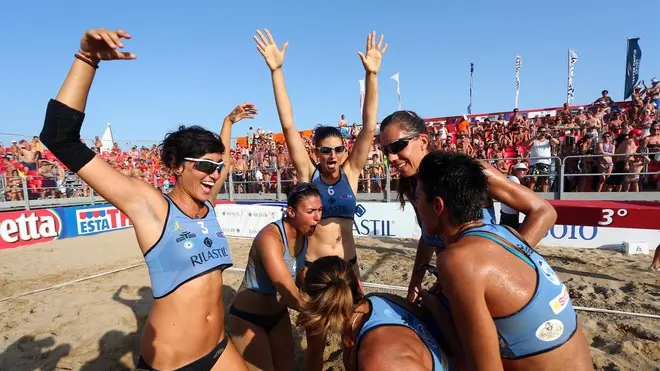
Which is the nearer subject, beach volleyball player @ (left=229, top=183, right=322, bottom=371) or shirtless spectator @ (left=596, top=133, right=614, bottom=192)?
beach volleyball player @ (left=229, top=183, right=322, bottom=371)

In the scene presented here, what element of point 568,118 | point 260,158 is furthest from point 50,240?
point 568,118

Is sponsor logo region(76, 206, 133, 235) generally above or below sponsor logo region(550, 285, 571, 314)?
below

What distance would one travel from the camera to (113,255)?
9273 mm

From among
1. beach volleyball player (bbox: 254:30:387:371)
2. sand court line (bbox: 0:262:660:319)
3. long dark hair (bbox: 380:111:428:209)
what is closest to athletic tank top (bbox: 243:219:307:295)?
beach volleyball player (bbox: 254:30:387:371)

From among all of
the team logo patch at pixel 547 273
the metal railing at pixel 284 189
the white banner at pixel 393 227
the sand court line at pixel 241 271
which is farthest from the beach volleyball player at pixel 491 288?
the metal railing at pixel 284 189

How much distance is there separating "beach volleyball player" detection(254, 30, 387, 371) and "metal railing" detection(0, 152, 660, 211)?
6.69m

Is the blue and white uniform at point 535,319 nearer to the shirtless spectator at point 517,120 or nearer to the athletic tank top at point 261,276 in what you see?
the athletic tank top at point 261,276

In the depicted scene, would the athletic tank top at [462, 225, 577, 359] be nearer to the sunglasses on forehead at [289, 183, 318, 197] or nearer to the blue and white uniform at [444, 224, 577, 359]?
the blue and white uniform at [444, 224, 577, 359]

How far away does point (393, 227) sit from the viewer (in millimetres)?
9844

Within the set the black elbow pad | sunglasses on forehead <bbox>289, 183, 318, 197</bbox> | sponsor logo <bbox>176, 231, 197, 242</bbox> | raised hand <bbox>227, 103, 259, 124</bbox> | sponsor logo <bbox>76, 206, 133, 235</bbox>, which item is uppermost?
raised hand <bbox>227, 103, 259, 124</bbox>

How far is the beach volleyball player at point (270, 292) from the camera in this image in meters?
2.73

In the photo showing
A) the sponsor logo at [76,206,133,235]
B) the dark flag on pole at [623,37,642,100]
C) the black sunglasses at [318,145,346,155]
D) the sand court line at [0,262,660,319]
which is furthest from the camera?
the dark flag on pole at [623,37,642,100]

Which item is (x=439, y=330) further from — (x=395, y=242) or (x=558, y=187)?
(x=558, y=187)

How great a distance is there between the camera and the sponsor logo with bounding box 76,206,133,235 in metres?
11.7
